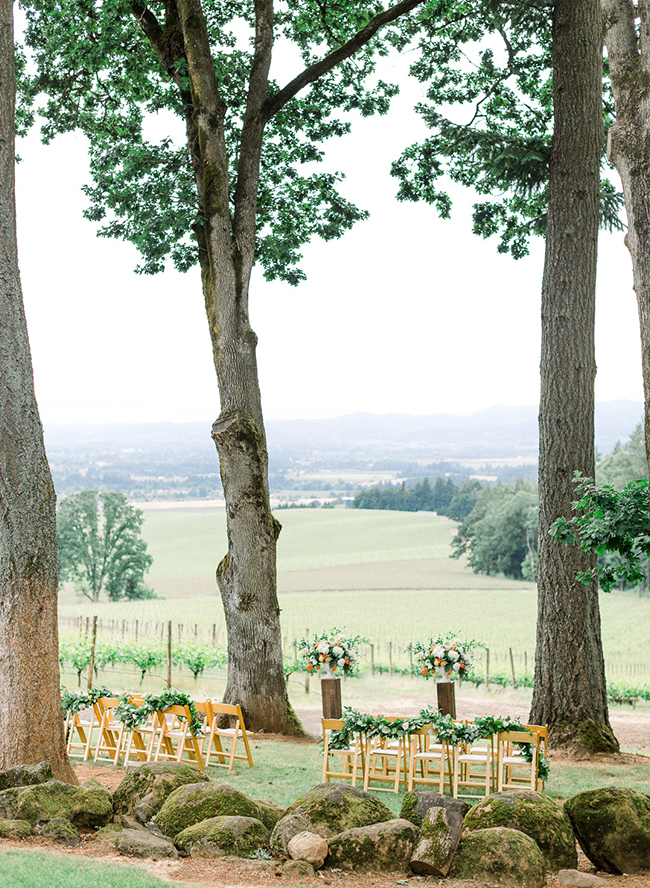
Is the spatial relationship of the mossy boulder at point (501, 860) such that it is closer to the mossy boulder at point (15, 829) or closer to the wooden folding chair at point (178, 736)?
the mossy boulder at point (15, 829)

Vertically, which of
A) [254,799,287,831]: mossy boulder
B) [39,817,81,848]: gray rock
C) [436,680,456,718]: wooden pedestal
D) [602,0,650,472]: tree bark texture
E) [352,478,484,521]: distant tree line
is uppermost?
[602,0,650,472]: tree bark texture

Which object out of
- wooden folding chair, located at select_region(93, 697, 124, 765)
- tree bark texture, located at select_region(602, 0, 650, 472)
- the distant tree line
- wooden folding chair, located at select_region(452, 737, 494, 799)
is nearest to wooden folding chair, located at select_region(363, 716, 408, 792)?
wooden folding chair, located at select_region(452, 737, 494, 799)

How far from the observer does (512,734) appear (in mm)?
6801

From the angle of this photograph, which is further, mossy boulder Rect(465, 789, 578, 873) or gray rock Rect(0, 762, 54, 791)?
gray rock Rect(0, 762, 54, 791)

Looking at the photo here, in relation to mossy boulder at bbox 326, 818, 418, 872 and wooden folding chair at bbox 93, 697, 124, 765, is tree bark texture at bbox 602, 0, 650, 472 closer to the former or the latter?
mossy boulder at bbox 326, 818, 418, 872

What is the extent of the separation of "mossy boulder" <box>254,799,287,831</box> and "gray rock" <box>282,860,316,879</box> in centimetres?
94

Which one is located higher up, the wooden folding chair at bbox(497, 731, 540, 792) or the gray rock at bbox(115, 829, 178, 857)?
the gray rock at bbox(115, 829, 178, 857)

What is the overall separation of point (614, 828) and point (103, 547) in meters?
59.5

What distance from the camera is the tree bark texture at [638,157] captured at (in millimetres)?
5039

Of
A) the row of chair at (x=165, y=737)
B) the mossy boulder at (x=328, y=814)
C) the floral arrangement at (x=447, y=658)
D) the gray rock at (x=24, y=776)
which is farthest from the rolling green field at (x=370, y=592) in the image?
the mossy boulder at (x=328, y=814)

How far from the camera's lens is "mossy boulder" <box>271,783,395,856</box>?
5.14m

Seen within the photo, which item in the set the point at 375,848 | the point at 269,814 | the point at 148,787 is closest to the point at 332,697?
the point at 148,787

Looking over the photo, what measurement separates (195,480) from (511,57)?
122815mm

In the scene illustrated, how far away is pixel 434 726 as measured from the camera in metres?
6.93
